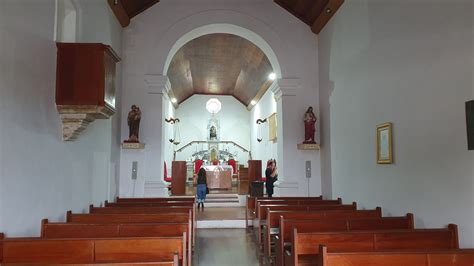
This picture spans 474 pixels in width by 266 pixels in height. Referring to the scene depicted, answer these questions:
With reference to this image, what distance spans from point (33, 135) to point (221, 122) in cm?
1401

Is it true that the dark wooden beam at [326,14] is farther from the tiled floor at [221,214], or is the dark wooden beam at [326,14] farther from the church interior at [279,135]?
the tiled floor at [221,214]

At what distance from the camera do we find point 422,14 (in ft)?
12.0

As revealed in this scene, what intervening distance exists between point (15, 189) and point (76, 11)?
95.8 inches

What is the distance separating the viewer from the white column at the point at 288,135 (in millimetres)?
6539

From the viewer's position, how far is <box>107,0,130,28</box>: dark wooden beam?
560 centimetres

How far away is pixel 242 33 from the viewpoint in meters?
6.96

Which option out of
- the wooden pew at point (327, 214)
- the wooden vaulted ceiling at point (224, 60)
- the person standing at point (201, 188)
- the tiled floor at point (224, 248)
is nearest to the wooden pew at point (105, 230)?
the wooden pew at point (327, 214)

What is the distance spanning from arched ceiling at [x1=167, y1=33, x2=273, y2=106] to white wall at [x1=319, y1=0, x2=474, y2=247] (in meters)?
4.19

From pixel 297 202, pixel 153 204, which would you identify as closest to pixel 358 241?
pixel 297 202

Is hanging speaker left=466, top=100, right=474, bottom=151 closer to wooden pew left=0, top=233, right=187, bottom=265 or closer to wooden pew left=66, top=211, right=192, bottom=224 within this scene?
wooden pew left=0, top=233, right=187, bottom=265

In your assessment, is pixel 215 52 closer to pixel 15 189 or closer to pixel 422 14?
pixel 422 14

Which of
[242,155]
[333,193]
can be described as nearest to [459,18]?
[333,193]

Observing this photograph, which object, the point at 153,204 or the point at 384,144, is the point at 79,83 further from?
the point at 384,144

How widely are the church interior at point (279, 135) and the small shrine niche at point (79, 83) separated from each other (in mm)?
12
